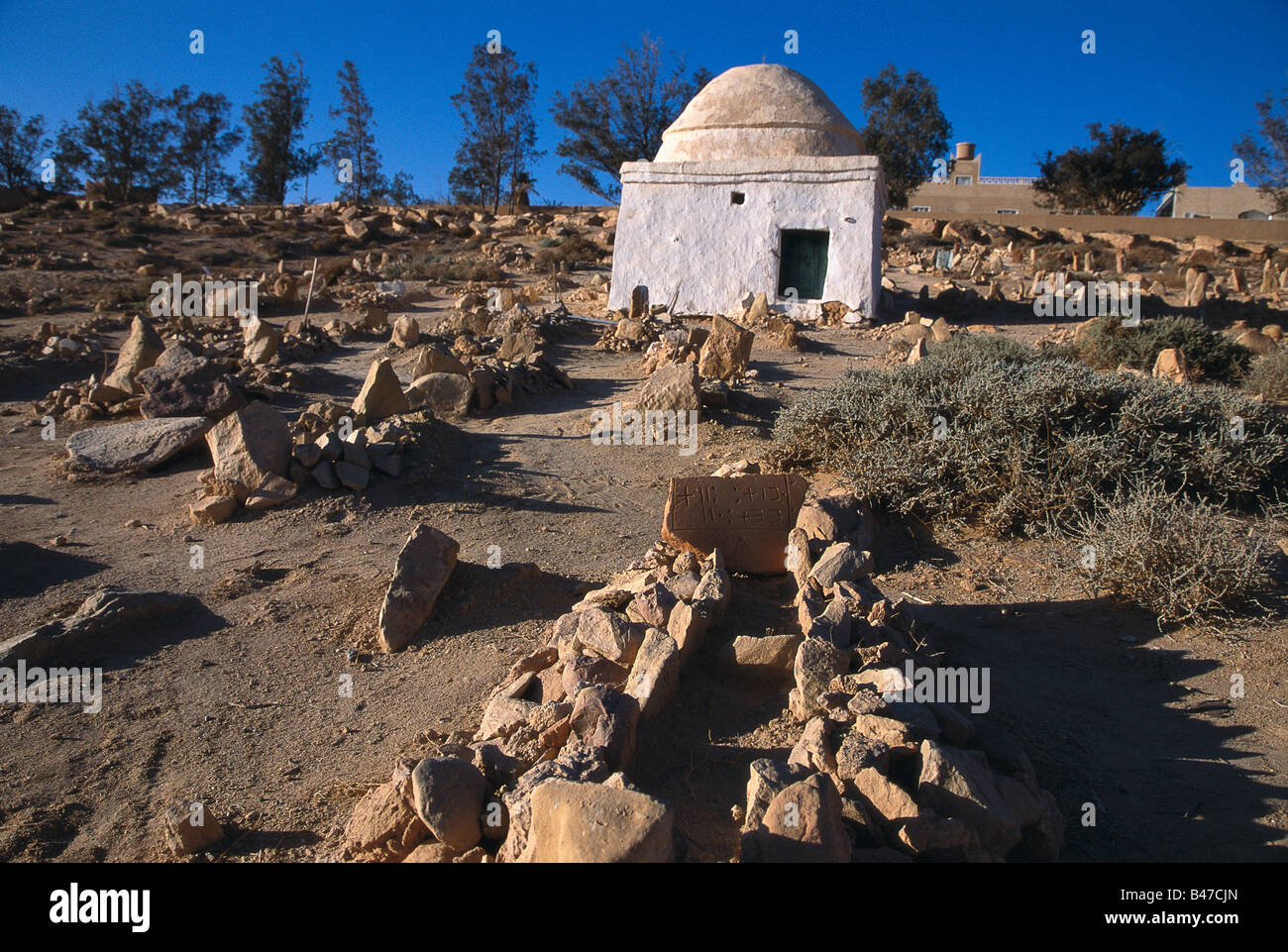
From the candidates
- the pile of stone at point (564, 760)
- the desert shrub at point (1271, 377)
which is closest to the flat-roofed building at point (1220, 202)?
the desert shrub at point (1271, 377)

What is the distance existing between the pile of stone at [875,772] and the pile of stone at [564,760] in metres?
0.33

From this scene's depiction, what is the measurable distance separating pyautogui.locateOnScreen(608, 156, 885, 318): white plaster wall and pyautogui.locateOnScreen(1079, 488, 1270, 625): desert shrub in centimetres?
881

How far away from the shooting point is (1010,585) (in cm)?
424

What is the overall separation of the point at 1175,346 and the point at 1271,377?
1272 millimetres

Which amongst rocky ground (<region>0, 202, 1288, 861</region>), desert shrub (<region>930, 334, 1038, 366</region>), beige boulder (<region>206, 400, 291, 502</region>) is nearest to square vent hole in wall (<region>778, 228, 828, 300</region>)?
rocky ground (<region>0, 202, 1288, 861</region>)

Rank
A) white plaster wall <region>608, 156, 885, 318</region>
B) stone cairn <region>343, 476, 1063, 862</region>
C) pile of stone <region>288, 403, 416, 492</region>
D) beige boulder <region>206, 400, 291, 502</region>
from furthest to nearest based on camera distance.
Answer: white plaster wall <region>608, 156, 885, 318</region>
pile of stone <region>288, 403, 416, 492</region>
beige boulder <region>206, 400, 291, 502</region>
stone cairn <region>343, 476, 1063, 862</region>

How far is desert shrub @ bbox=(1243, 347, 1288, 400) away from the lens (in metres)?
8.60

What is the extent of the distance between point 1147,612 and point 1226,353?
325 inches

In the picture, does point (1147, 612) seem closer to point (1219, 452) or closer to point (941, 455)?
point (941, 455)

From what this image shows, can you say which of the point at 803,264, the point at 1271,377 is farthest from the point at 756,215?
the point at 1271,377

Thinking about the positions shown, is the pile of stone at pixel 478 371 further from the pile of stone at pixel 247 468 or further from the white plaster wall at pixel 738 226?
the white plaster wall at pixel 738 226

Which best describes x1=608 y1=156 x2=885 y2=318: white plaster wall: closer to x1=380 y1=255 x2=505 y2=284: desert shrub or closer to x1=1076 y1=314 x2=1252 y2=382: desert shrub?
x1=1076 y1=314 x2=1252 y2=382: desert shrub
